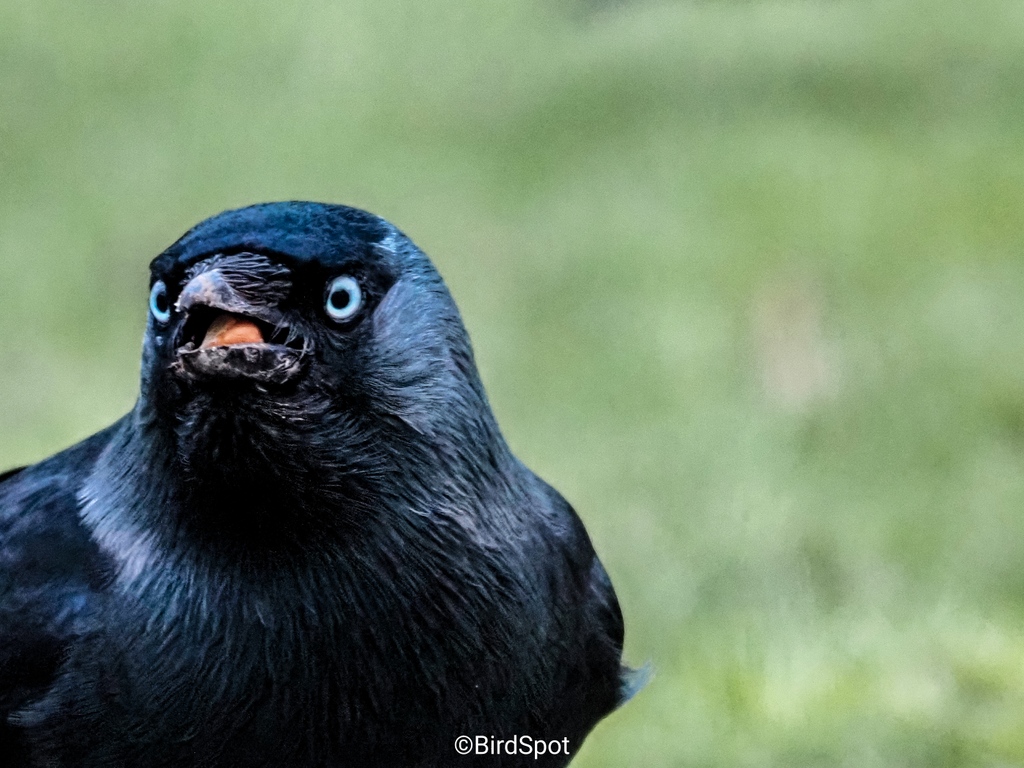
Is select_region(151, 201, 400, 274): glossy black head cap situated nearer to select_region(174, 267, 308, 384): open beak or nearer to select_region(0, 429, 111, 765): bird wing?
select_region(174, 267, 308, 384): open beak

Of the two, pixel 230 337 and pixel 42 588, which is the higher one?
pixel 230 337

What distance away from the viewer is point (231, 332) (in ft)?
6.87

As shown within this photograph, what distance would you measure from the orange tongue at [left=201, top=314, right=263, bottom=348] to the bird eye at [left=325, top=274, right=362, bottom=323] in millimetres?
127

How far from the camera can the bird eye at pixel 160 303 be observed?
2211 mm

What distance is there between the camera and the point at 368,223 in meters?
2.33

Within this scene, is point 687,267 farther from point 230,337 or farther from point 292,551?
point 230,337

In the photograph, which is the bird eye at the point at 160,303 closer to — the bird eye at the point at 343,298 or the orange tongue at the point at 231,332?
the orange tongue at the point at 231,332

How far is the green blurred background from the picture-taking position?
4.29 m

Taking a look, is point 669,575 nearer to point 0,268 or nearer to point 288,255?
point 288,255

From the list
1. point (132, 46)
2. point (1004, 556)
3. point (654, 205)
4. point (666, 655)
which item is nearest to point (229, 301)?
point (666, 655)

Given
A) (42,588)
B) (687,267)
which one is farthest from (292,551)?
(687,267)

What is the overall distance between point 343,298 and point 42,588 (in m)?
0.74

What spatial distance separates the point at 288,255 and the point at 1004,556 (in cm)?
325

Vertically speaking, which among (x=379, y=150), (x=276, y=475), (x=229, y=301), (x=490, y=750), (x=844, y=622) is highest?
(x=379, y=150)
